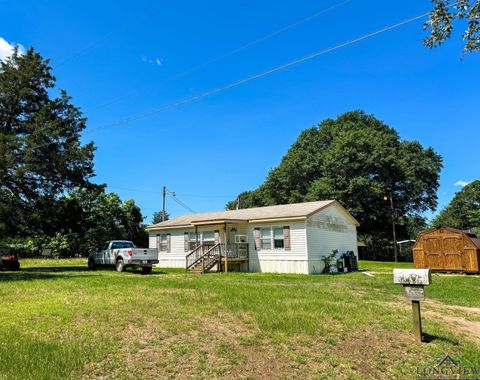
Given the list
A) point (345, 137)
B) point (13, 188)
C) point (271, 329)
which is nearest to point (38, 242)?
point (13, 188)

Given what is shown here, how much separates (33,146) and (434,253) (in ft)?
79.8

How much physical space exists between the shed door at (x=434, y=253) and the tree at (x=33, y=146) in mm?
21815

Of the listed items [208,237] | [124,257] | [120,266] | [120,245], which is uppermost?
[208,237]

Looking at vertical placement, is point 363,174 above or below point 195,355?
above

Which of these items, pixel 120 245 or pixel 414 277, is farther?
pixel 120 245

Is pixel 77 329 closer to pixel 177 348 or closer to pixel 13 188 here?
pixel 177 348

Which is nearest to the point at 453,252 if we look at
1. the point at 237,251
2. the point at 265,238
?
the point at 265,238

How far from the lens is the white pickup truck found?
19.8 m

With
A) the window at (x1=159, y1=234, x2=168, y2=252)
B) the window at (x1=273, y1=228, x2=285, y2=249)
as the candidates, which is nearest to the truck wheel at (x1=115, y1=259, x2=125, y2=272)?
the window at (x1=159, y1=234, x2=168, y2=252)

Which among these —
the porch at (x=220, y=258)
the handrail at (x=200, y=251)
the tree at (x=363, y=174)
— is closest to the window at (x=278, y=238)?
the porch at (x=220, y=258)

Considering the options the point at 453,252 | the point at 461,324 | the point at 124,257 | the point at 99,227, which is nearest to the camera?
the point at 461,324

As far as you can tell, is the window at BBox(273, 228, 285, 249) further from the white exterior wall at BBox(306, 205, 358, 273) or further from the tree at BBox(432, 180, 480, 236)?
the tree at BBox(432, 180, 480, 236)

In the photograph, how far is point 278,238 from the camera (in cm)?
2242

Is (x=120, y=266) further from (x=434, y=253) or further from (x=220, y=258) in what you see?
(x=434, y=253)
